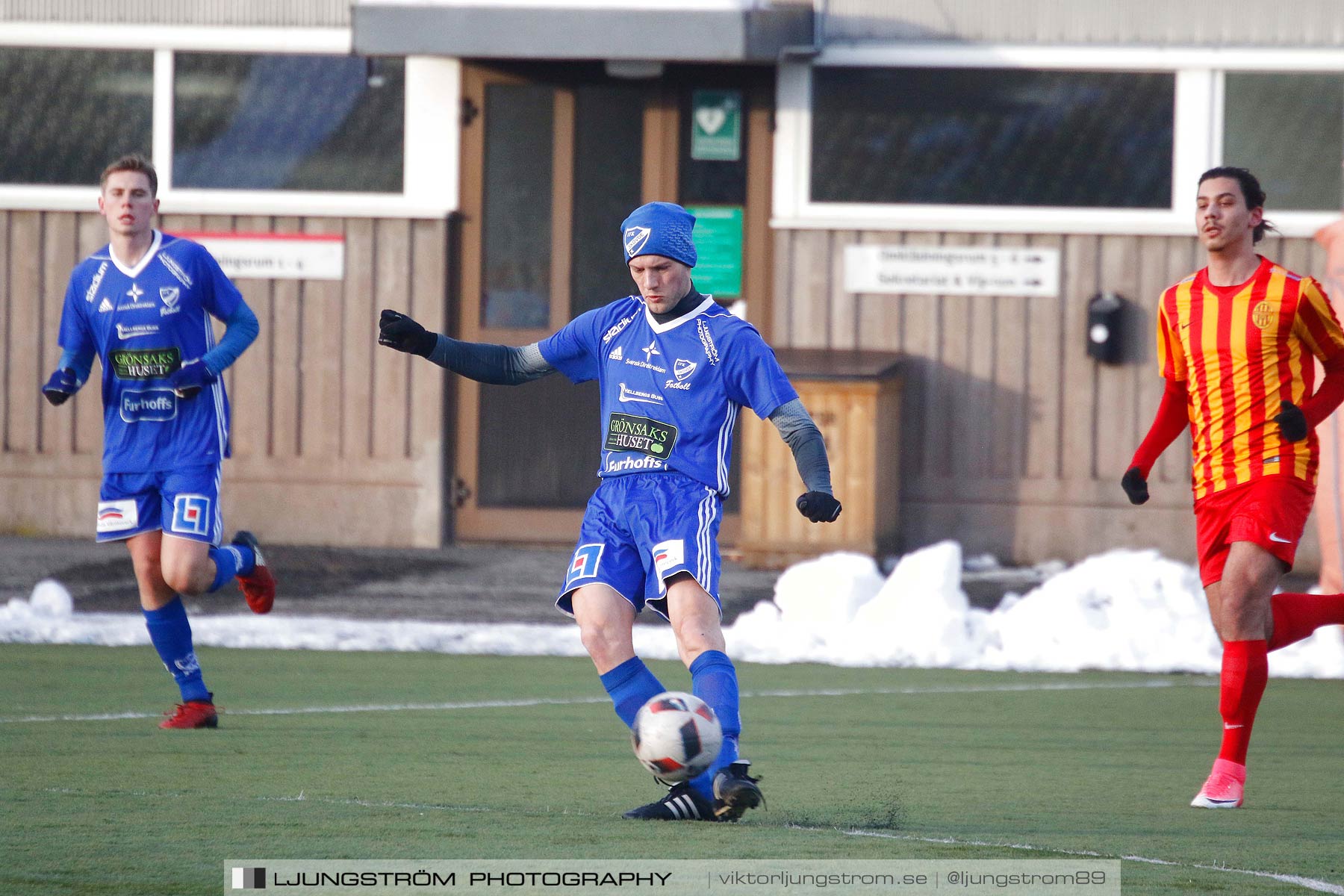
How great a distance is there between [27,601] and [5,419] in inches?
141

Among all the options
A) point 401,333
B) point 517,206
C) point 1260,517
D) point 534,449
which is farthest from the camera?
point 534,449

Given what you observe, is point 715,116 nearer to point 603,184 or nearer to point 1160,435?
point 603,184

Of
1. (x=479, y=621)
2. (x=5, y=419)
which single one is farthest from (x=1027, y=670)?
(x=5, y=419)

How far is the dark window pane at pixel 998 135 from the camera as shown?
43.8ft

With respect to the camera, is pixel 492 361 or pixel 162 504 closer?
pixel 492 361

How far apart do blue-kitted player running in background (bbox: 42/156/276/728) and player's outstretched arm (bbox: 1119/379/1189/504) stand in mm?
3468

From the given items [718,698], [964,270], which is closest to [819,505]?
[718,698]

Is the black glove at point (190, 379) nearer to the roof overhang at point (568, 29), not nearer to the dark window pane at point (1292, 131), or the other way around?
the roof overhang at point (568, 29)

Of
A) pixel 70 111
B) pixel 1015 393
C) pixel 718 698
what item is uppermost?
pixel 70 111

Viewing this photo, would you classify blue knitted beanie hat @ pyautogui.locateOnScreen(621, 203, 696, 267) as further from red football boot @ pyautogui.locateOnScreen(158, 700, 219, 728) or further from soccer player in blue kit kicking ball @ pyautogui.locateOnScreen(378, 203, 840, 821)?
red football boot @ pyautogui.locateOnScreen(158, 700, 219, 728)

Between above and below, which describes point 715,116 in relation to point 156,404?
above

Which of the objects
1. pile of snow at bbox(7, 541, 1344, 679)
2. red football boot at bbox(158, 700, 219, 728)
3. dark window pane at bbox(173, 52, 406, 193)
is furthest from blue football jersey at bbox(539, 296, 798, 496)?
dark window pane at bbox(173, 52, 406, 193)

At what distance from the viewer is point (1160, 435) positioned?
21.2 feet

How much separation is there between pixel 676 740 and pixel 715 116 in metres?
9.32
